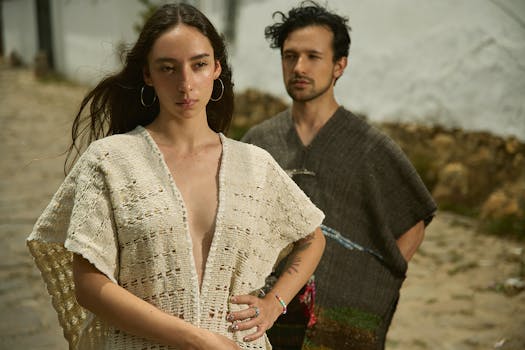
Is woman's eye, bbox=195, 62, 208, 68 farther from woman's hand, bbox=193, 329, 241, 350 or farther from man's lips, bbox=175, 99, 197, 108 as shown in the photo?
woman's hand, bbox=193, 329, 241, 350

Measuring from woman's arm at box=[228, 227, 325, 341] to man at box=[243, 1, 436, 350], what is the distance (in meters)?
0.93

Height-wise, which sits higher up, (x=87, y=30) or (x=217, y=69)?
(x=87, y=30)

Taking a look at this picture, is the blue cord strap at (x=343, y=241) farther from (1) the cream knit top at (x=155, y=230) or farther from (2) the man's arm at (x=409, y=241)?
(1) the cream knit top at (x=155, y=230)

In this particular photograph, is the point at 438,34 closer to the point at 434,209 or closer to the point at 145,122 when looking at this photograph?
the point at 434,209

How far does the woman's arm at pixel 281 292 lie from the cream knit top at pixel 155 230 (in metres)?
0.03

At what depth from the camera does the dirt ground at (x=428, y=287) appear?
13.5 ft

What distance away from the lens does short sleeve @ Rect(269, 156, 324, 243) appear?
79.2 inches

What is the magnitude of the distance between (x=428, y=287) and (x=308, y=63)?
275 cm

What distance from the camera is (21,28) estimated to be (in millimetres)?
22297

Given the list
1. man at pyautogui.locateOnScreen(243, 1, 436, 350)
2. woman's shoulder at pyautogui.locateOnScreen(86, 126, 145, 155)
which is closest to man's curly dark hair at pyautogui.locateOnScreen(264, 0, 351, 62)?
man at pyautogui.locateOnScreen(243, 1, 436, 350)

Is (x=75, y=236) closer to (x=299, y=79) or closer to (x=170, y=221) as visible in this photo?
(x=170, y=221)

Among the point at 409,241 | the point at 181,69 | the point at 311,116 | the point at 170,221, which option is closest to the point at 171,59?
the point at 181,69

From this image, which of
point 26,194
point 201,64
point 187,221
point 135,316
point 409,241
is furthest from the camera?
point 26,194

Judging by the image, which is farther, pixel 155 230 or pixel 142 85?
pixel 142 85
